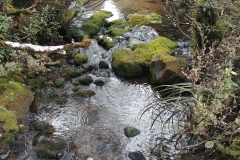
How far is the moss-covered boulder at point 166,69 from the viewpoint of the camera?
741 centimetres

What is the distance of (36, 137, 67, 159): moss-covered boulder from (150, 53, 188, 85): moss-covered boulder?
3457 mm

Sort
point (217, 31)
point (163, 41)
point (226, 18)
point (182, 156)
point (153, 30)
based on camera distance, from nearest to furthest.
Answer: point (182, 156) → point (226, 18) → point (217, 31) → point (163, 41) → point (153, 30)

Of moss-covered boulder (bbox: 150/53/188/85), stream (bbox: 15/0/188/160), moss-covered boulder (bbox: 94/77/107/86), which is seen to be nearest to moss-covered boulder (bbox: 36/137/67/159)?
stream (bbox: 15/0/188/160)

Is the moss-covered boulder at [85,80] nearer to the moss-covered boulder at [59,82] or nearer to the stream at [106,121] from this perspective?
the stream at [106,121]

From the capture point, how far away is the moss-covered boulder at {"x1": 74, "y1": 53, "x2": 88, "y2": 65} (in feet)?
28.0

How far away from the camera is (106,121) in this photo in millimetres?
6219

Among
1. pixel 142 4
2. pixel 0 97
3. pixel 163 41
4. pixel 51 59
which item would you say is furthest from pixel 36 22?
pixel 142 4

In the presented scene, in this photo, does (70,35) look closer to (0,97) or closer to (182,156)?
(0,97)

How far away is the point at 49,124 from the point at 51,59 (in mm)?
3226

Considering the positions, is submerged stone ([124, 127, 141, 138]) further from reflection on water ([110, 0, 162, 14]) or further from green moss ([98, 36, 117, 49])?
reflection on water ([110, 0, 162, 14])

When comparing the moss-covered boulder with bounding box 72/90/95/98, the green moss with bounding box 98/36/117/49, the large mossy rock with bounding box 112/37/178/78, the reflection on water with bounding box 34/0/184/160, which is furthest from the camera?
the green moss with bounding box 98/36/117/49

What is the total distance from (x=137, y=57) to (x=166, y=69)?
141 centimetres

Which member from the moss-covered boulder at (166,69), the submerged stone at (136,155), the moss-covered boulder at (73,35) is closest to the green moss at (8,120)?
the submerged stone at (136,155)

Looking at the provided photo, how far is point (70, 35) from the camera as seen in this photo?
392 inches
